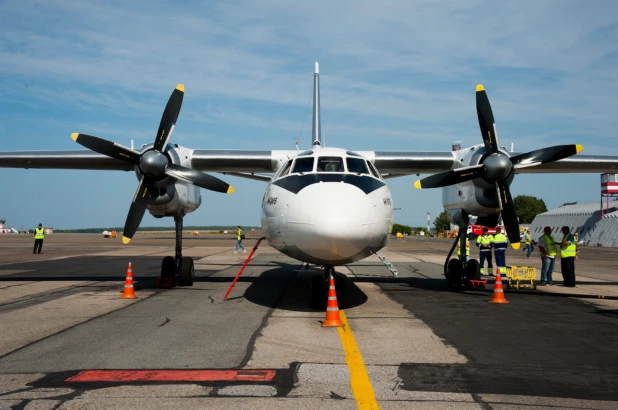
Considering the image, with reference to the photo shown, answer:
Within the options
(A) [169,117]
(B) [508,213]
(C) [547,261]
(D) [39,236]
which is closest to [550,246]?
(C) [547,261]

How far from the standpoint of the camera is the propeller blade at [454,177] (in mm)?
12945

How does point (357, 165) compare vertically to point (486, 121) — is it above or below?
below

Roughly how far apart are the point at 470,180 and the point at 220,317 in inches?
293

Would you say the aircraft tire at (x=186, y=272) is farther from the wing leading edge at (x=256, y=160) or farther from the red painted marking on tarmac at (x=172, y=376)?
the red painted marking on tarmac at (x=172, y=376)

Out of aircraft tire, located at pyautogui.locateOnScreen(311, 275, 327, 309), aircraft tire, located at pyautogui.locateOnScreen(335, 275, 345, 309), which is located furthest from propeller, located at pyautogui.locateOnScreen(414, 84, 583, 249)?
aircraft tire, located at pyautogui.locateOnScreen(311, 275, 327, 309)

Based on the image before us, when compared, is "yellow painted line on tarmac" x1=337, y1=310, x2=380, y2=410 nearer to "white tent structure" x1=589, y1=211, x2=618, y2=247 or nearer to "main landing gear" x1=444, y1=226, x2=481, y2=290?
"main landing gear" x1=444, y1=226, x2=481, y2=290

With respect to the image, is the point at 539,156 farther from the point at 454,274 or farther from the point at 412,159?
the point at 454,274

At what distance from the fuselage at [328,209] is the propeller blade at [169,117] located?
430 cm

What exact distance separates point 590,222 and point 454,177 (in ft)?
189

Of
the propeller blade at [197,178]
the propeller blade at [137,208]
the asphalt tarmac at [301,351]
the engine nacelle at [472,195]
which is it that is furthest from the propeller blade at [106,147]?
the engine nacelle at [472,195]

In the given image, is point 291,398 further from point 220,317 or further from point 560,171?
point 560,171

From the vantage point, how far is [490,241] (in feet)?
59.4

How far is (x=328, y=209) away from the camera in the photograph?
842 centimetres

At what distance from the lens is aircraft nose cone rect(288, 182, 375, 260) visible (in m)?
8.34
